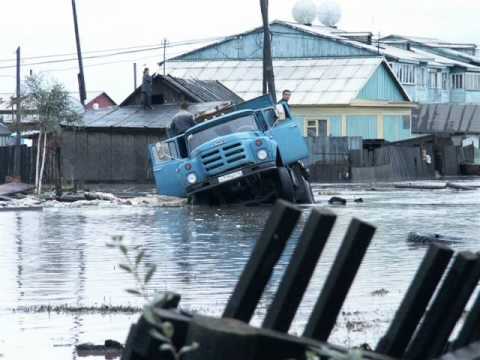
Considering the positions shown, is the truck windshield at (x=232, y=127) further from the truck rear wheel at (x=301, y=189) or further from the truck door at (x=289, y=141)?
the truck rear wheel at (x=301, y=189)

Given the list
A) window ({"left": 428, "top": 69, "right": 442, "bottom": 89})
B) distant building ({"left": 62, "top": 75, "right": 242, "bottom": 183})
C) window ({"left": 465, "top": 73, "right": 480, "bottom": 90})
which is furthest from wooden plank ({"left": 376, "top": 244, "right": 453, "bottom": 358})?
window ({"left": 465, "top": 73, "right": 480, "bottom": 90})

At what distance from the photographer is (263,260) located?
5172mm

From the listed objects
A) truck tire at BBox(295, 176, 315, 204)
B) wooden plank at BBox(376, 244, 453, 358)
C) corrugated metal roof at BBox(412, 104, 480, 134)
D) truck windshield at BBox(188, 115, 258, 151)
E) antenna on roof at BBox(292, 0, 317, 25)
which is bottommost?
corrugated metal roof at BBox(412, 104, 480, 134)

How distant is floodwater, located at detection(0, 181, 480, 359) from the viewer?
10.0 metres

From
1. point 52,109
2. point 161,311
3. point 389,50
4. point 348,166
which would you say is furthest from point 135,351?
point 389,50

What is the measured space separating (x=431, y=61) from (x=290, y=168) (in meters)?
66.9

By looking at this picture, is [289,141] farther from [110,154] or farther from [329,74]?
[329,74]

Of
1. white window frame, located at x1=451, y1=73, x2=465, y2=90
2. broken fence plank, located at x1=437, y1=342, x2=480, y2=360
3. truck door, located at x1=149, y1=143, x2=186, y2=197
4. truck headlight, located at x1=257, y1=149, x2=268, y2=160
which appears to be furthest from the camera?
white window frame, located at x1=451, y1=73, x2=465, y2=90

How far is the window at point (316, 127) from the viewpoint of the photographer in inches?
3036

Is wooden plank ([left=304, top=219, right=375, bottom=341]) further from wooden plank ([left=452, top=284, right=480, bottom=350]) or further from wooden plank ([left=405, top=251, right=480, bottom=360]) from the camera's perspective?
wooden plank ([left=452, top=284, right=480, bottom=350])

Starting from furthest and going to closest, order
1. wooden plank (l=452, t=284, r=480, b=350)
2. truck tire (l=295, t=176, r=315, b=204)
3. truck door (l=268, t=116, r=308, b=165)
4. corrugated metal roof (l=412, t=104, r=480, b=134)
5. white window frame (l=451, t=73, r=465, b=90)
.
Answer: white window frame (l=451, t=73, r=465, b=90)
corrugated metal roof (l=412, t=104, r=480, b=134)
truck tire (l=295, t=176, r=315, b=204)
truck door (l=268, t=116, r=308, b=165)
wooden plank (l=452, t=284, r=480, b=350)

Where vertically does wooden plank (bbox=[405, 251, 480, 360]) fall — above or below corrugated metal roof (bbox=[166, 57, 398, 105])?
above

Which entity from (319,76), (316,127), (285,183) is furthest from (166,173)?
(319,76)

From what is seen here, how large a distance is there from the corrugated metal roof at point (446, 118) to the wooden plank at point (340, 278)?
83.7 meters
